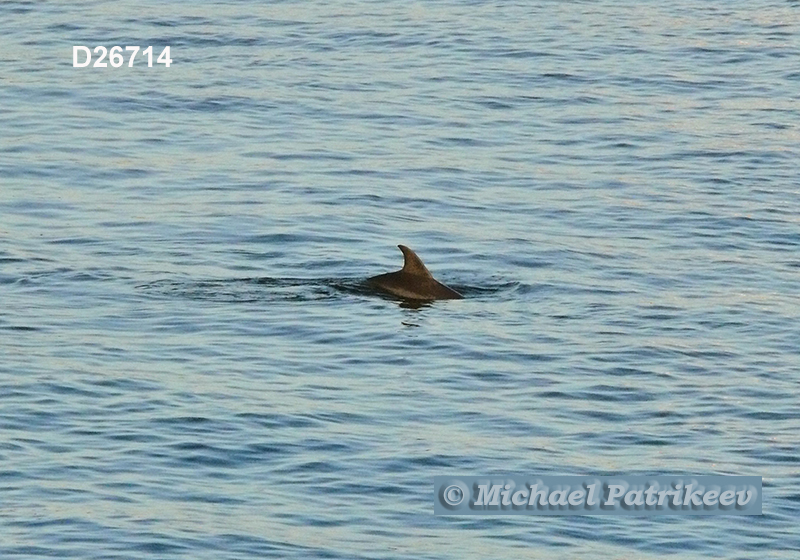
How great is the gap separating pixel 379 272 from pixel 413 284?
154 centimetres

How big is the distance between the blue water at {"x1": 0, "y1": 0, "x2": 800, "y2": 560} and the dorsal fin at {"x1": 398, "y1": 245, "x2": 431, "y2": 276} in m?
0.45

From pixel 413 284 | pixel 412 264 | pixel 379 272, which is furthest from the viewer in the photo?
pixel 379 272

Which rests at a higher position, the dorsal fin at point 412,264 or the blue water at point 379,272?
the dorsal fin at point 412,264

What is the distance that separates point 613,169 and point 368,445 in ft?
46.1

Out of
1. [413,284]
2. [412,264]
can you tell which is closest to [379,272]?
[413,284]

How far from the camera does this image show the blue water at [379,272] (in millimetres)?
14031

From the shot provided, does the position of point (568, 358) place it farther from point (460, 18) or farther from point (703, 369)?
point (460, 18)

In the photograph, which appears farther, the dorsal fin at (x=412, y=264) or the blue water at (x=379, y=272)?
the dorsal fin at (x=412, y=264)

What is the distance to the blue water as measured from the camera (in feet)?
46.0

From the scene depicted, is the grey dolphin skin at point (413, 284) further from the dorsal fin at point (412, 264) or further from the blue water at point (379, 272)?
the blue water at point (379, 272)

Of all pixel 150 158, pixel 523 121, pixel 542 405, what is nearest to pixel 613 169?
pixel 523 121

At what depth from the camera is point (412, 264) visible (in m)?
20.6

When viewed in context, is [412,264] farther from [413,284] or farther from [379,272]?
[379,272]

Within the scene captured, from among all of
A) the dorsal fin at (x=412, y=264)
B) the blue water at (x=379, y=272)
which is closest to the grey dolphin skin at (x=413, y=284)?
the dorsal fin at (x=412, y=264)
